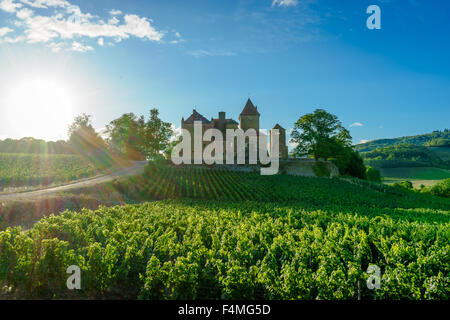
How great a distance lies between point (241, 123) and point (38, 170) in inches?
1545

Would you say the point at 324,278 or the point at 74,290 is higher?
the point at 324,278

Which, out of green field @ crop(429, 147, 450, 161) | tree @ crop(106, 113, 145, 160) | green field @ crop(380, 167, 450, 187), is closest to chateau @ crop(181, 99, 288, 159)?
tree @ crop(106, 113, 145, 160)

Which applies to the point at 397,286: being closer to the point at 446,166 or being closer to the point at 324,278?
the point at 324,278

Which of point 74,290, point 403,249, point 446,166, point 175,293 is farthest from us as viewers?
point 446,166

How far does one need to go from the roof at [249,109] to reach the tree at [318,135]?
11.9 m

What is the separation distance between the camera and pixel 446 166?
99625 millimetres

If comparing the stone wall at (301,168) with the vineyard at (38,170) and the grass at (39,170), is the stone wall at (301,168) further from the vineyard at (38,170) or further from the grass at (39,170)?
the vineyard at (38,170)

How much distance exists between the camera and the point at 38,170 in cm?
3250

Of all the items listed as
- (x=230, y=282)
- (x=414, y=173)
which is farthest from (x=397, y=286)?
(x=414, y=173)

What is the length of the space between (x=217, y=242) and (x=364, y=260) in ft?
20.9

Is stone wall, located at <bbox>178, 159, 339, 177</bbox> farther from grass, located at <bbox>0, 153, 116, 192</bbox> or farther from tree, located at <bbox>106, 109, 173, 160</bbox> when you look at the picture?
grass, located at <bbox>0, 153, 116, 192</bbox>

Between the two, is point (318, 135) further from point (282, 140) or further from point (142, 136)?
point (142, 136)

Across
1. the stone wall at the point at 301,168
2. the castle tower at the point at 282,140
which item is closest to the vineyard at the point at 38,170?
the stone wall at the point at 301,168

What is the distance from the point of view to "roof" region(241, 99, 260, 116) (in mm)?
58438
